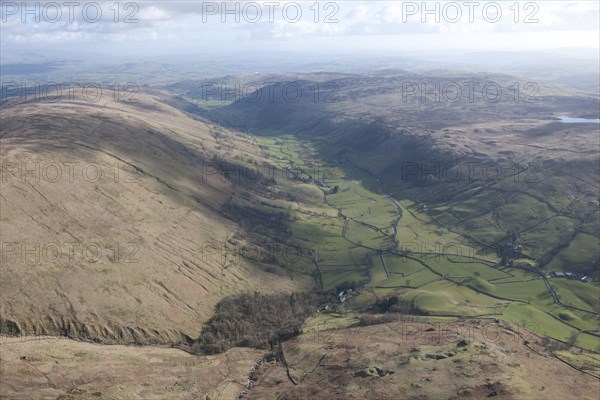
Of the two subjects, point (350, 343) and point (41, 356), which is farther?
point (350, 343)

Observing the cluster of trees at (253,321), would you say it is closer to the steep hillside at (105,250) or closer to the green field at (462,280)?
the steep hillside at (105,250)

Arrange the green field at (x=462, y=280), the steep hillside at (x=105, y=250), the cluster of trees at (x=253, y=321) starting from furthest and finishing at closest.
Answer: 1. the green field at (x=462, y=280)
2. the cluster of trees at (x=253, y=321)
3. the steep hillside at (x=105, y=250)

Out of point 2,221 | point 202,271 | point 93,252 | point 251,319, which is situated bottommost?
point 251,319

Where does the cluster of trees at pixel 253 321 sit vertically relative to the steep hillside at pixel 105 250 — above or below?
below

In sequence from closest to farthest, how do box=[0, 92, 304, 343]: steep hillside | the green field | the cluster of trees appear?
box=[0, 92, 304, 343]: steep hillside, the cluster of trees, the green field

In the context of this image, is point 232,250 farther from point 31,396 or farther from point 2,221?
point 31,396

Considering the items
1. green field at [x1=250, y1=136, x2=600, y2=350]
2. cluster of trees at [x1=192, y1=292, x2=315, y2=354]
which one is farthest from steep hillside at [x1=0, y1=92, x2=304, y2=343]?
green field at [x1=250, y1=136, x2=600, y2=350]

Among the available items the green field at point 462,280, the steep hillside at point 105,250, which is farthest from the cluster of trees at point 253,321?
the green field at point 462,280

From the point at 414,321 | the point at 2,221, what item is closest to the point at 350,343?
the point at 414,321

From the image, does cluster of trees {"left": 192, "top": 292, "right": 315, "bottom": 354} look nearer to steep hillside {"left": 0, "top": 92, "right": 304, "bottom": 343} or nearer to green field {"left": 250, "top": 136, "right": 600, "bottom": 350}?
steep hillside {"left": 0, "top": 92, "right": 304, "bottom": 343}
